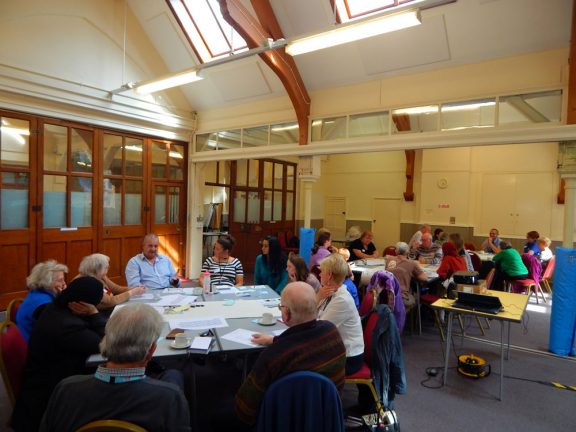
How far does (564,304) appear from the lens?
161 inches

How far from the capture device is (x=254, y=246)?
29.8 ft

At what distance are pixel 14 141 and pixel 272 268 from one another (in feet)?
13.7

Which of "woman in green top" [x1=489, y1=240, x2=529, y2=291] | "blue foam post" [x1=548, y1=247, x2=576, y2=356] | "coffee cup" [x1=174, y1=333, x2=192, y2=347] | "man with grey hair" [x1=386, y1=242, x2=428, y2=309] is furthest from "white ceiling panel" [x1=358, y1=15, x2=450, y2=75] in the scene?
"coffee cup" [x1=174, y1=333, x2=192, y2=347]

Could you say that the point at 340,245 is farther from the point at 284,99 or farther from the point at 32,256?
the point at 32,256

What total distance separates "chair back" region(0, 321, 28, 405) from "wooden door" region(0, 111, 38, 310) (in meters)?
3.66

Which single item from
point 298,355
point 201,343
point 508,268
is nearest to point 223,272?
point 201,343

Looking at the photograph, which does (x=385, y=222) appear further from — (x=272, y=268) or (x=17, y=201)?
(x=17, y=201)

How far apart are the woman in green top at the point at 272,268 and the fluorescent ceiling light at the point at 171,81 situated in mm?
2513

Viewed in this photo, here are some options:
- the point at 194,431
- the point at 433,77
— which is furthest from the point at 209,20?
the point at 194,431

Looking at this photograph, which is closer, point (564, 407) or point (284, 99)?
point (564, 407)

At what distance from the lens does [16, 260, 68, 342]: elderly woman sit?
2576 mm

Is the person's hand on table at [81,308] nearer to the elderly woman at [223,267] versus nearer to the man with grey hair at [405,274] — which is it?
the elderly woman at [223,267]

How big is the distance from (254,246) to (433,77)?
5.60 meters

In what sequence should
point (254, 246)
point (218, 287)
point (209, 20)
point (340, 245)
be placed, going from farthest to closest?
point (340, 245)
point (254, 246)
point (209, 20)
point (218, 287)
